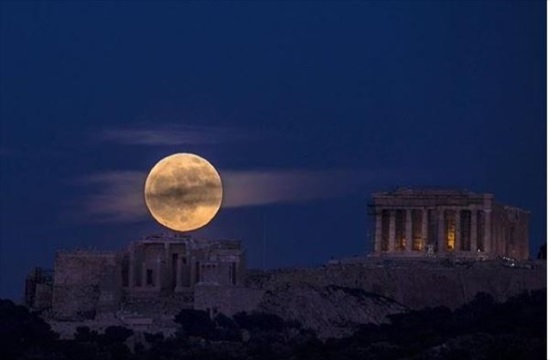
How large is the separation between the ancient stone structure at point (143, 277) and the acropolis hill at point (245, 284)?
0.02 meters

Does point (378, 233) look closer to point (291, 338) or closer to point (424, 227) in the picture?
point (424, 227)

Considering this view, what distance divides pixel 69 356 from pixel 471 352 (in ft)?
29.2

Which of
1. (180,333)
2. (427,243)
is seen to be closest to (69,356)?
(180,333)

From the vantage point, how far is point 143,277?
202 ft

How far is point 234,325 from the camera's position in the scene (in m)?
58.6

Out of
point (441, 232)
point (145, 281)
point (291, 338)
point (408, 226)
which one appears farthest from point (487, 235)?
point (291, 338)

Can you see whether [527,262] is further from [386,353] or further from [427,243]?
[386,353]

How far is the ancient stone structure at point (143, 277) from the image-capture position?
199ft

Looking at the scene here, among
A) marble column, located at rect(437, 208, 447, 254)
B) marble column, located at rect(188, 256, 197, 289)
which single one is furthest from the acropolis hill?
marble column, located at rect(437, 208, 447, 254)

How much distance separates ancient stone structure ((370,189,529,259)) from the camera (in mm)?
66875

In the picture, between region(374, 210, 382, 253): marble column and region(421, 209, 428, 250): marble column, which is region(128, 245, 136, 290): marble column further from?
region(421, 209, 428, 250): marble column

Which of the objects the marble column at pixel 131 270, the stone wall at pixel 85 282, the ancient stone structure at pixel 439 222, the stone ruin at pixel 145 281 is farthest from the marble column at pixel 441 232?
the stone wall at pixel 85 282

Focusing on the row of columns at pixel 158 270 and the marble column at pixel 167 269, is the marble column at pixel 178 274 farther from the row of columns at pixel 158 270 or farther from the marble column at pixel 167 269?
the marble column at pixel 167 269

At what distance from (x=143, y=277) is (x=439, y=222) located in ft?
29.3
